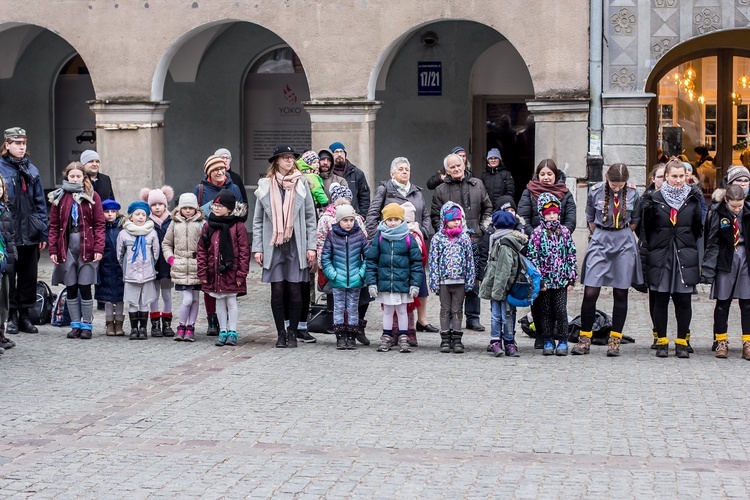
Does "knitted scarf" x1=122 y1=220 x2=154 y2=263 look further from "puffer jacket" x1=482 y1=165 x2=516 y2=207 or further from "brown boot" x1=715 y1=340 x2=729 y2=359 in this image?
"brown boot" x1=715 y1=340 x2=729 y2=359

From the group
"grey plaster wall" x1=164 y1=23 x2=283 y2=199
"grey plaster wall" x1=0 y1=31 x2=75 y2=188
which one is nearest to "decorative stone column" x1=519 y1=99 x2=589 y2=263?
"grey plaster wall" x1=164 y1=23 x2=283 y2=199

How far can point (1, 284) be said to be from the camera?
471 inches

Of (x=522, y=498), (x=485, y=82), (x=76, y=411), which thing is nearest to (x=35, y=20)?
(x=485, y=82)

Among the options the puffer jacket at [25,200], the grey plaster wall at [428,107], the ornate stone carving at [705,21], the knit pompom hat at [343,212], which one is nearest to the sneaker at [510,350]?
the knit pompom hat at [343,212]

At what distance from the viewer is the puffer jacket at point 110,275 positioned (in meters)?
12.9

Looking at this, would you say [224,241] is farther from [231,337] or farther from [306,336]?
[306,336]

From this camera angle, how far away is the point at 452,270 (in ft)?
39.2

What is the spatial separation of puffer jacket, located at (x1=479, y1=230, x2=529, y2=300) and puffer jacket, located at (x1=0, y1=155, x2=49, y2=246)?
4.41 m

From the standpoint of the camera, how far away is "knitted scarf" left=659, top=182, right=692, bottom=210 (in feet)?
38.3

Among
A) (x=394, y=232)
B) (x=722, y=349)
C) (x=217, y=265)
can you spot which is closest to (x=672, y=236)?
(x=722, y=349)

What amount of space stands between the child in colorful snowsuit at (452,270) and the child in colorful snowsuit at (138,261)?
2.71 metres

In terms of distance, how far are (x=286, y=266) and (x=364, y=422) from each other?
11.3 ft

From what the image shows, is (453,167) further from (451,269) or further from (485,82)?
(485,82)

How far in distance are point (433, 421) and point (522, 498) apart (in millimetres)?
1906
